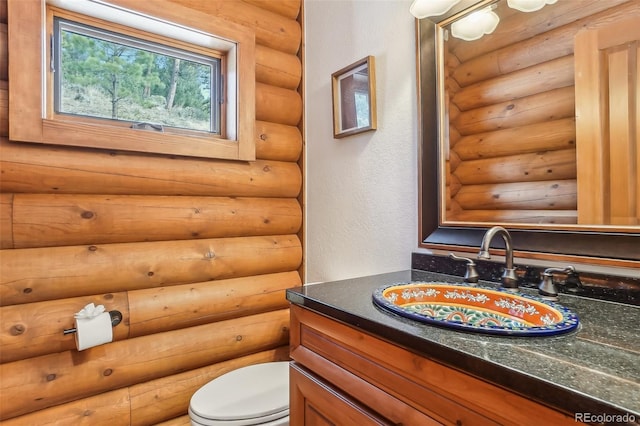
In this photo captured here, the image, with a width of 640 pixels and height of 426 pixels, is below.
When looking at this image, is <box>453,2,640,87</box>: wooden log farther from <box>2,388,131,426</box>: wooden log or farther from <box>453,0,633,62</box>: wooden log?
<box>2,388,131,426</box>: wooden log

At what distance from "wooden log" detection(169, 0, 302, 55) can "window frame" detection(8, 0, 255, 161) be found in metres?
0.06

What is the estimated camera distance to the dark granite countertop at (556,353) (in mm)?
466

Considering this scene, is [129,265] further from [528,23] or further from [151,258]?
[528,23]

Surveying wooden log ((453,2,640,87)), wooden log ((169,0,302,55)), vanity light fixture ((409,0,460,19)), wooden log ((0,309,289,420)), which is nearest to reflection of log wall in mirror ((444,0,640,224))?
wooden log ((453,2,640,87))

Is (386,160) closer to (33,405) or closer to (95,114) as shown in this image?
(95,114)

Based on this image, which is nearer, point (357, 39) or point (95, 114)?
point (95, 114)

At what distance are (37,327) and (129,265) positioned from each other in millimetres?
377

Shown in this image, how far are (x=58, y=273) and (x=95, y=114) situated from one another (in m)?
0.73

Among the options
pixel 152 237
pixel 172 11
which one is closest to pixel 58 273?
pixel 152 237

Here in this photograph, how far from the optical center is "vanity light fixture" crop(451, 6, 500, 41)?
1.18m

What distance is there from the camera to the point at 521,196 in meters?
1.10

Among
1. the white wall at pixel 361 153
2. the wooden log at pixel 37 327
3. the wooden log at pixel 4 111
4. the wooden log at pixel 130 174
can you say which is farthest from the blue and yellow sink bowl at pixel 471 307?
the wooden log at pixel 4 111

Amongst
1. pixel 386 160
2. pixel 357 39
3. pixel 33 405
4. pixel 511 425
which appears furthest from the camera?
pixel 357 39

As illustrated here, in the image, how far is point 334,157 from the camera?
6.09 ft
